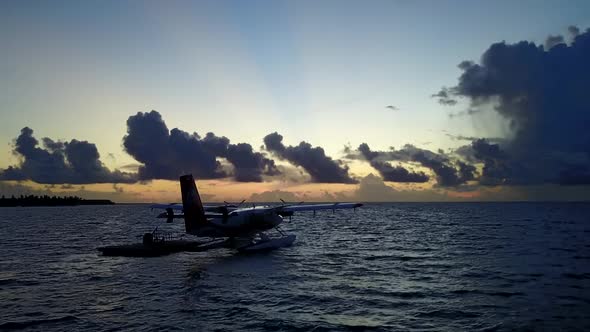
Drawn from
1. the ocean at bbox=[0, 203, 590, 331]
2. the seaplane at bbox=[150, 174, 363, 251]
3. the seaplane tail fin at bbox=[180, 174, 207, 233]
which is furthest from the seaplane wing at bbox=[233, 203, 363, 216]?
the ocean at bbox=[0, 203, 590, 331]

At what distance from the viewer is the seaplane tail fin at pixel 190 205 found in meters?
33.6

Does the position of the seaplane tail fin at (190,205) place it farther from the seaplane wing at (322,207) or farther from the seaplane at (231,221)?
the seaplane wing at (322,207)

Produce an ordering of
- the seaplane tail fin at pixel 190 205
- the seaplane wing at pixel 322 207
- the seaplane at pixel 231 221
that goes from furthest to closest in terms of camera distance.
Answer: the seaplane wing at pixel 322 207 < the seaplane at pixel 231 221 < the seaplane tail fin at pixel 190 205

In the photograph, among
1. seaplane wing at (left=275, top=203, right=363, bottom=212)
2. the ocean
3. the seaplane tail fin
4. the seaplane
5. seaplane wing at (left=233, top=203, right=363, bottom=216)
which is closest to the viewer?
the ocean

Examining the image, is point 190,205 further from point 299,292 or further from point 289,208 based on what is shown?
point 299,292

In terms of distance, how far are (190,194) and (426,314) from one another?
2245 centimetres

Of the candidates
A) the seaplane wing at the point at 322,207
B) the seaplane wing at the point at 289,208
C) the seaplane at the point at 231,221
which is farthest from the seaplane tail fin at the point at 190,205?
the seaplane wing at the point at 322,207

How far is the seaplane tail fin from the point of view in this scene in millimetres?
33594

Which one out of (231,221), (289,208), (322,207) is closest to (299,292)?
(231,221)

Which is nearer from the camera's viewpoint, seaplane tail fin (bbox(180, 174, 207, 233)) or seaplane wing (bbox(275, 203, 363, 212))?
seaplane tail fin (bbox(180, 174, 207, 233))

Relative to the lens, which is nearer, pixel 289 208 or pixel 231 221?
pixel 231 221

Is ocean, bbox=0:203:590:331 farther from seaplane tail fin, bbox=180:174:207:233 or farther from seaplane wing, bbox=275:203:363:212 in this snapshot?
seaplane wing, bbox=275:203:363:212

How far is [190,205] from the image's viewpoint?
33.7 m

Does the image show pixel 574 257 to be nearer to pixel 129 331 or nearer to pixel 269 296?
pixel 269 296
